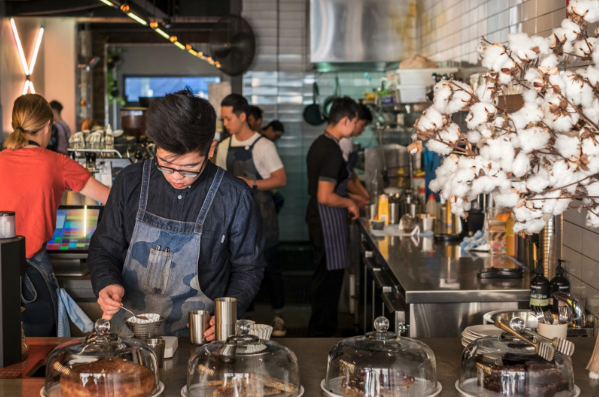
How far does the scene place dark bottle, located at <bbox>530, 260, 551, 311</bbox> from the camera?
9.45ft

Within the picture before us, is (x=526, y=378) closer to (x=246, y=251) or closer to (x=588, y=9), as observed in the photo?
(x=588, y=9)

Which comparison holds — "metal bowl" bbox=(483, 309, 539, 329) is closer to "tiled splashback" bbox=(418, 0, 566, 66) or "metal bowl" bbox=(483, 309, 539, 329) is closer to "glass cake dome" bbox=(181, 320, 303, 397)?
"glass cake dome" bbox=(181, 320, 303, 397)

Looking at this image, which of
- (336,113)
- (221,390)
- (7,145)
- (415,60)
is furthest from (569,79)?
(415,60)

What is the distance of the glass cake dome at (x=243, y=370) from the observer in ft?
5.80

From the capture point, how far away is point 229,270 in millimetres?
2732

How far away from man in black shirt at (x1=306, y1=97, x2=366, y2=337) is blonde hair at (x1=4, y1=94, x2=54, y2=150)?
223cm

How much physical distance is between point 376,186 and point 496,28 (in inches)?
109

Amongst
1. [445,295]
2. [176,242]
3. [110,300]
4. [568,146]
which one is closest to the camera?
[568,146]

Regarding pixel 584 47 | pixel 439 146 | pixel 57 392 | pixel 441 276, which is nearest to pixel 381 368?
pixel 439 146

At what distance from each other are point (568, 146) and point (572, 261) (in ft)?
5.04

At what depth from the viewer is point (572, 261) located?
3.06m

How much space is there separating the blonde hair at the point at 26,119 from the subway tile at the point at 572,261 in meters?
2.46

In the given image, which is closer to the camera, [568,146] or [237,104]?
[568,146]

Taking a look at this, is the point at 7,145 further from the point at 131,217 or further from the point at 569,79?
the point at 569,79
